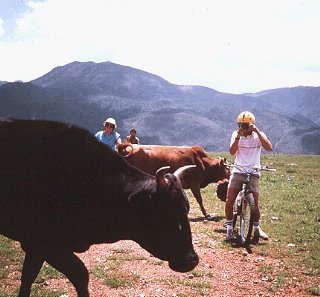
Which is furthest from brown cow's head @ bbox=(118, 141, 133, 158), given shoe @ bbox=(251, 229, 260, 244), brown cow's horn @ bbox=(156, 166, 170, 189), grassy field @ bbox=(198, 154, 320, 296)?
brown cow's horn @ bbox=(156, 166, 170, 189)

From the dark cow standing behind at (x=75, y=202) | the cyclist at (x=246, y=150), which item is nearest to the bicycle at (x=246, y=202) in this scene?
the cyclist at (x=246, y=150)

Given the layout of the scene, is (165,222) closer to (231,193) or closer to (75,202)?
(75,202)

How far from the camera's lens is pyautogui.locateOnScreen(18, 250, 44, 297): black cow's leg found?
4297mm

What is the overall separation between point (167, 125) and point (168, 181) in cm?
15885

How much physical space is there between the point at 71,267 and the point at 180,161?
773cm

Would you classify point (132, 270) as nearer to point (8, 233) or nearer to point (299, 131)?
point (8, 233)

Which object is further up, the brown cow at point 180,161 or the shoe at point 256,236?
the brown cow at point 180,161

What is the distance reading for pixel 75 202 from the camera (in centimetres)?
401

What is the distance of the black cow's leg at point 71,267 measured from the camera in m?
4.21

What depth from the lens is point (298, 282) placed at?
6168mm

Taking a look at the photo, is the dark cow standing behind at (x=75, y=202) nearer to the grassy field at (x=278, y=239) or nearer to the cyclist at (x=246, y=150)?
the grassy field at (x=278, y=239)

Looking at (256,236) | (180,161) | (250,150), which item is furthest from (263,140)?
(180,161)

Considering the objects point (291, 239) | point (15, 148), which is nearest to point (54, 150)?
point (15, 148)

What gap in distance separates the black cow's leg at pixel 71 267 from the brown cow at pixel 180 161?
6.81 metres
